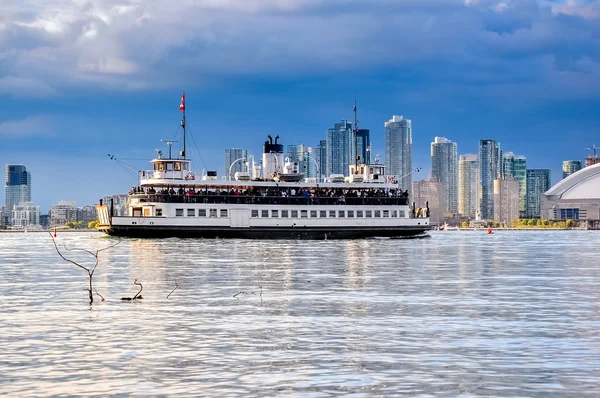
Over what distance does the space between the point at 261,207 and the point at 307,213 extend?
20.1 feet

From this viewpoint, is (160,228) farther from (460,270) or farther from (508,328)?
(508,328)

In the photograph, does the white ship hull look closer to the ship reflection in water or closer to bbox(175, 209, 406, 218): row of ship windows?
bbox(175, 209, 406, 218): row of ship windows

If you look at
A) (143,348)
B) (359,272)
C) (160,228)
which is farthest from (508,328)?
(160,228)

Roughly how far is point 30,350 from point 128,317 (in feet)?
21.7

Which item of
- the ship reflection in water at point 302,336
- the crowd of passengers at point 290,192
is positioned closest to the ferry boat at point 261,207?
the crowd of passengers at point 290,192

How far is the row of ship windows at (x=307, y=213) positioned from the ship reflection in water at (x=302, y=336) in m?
61.8

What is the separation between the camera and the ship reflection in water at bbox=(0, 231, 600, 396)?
64.9 ft

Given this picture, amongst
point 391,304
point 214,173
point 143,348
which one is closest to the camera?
point 143,348

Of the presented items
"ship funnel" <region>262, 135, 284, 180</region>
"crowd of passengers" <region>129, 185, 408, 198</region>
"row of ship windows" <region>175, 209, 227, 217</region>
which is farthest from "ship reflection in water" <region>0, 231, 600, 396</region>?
"ship funnel" <region>262, 135, 284, 180</region>

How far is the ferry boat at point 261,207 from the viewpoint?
357 feet

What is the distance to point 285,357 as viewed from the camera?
75.1ft

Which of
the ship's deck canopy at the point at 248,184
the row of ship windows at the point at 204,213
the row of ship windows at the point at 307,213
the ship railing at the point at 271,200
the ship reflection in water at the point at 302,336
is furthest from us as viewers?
the row of ship windows at the point at 307,213

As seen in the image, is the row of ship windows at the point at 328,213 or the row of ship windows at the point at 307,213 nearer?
the row of ship windows at the point at 307,213

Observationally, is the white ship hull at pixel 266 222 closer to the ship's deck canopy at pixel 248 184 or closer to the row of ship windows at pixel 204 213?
the row of ship windows at pixel 204 213
